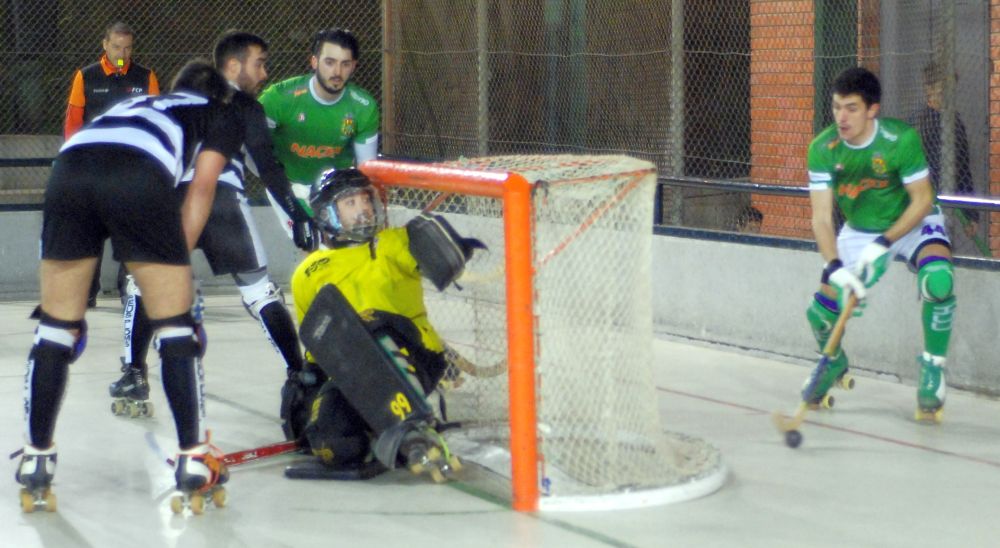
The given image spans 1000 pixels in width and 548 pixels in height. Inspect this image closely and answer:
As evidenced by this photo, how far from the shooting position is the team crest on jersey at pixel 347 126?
6441 millimetres

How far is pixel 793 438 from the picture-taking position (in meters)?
5.23

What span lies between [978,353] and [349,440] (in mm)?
2997

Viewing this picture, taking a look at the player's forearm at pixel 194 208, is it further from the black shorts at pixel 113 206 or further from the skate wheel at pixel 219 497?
the skate wheel at pixel 219 497

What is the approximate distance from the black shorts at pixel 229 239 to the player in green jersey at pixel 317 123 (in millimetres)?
608

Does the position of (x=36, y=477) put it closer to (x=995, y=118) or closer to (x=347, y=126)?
(x=347, y=126)

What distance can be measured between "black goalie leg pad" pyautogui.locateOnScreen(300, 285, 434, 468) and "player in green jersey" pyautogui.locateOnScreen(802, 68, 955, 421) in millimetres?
1680

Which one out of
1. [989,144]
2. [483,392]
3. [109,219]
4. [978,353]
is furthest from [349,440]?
[989,144]

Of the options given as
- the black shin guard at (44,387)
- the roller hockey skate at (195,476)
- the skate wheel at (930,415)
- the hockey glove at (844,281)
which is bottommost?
the skate wheel at (930,415)

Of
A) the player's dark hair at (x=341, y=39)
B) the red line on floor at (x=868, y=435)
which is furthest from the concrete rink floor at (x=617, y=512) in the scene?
the player's dark hair at (x=341, y=39)

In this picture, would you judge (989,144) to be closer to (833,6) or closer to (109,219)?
(833,6)

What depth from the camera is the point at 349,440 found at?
476 centimetres

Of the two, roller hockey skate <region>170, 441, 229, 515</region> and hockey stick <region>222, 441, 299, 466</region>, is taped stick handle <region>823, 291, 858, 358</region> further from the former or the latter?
roller hockey skate <region>170, 441, 229, 515</region>

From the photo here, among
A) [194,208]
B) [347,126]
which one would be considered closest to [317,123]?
[347,126]

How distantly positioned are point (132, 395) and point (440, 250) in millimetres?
1829
